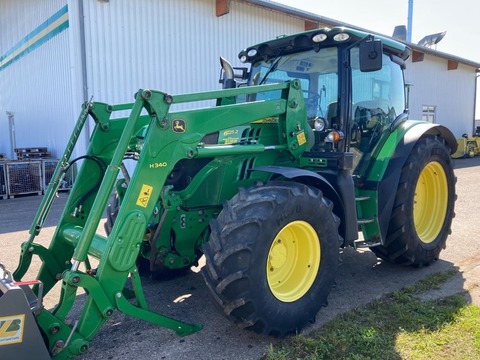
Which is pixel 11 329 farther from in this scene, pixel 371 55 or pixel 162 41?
pixel 162 41

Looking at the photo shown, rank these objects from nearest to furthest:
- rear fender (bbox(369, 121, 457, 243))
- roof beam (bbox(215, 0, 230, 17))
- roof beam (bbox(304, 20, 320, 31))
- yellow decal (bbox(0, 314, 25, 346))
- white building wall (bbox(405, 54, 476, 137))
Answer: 1. yellow decal (bbox(0, 314, 25, 346))
2. rear fender (bbox(369, 121, 457, 243))
3. roof beam (bbox(215, 0, 230, 17))
4. roof beam (bbox(304, 20, 320, 31))
5. white building wall (bbox(405, 54, 476, 137))

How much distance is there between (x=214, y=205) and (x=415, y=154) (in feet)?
7.24

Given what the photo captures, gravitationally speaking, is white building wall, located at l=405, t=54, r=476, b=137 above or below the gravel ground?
above

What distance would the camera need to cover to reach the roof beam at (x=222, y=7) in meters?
11.5

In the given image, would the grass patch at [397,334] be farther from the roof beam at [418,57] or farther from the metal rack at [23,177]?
the roof beam at [418,57]

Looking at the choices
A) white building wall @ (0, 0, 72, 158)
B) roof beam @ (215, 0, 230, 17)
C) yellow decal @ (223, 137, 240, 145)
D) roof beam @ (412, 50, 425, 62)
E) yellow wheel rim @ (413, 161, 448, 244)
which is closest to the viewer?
yellow decal @ (223, 137, 240, 145)

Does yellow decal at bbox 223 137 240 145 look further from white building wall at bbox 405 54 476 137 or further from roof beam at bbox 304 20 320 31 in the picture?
white building wall at bbox 405 54 476 137

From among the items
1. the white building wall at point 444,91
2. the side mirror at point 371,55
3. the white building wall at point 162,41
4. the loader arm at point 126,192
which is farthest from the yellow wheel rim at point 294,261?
the white building wall at point 444,91

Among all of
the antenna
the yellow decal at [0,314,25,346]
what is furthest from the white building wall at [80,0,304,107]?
the antenna

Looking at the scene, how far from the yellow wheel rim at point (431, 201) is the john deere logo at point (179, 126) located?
10.1 feet

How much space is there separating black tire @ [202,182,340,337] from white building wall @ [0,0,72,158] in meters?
9.33

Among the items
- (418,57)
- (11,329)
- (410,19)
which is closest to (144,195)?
(11,329)

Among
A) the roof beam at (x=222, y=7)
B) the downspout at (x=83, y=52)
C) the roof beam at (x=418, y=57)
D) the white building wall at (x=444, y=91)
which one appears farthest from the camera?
the white building wall at (x=444, y=91)

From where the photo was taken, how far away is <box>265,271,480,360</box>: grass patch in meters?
2.75
